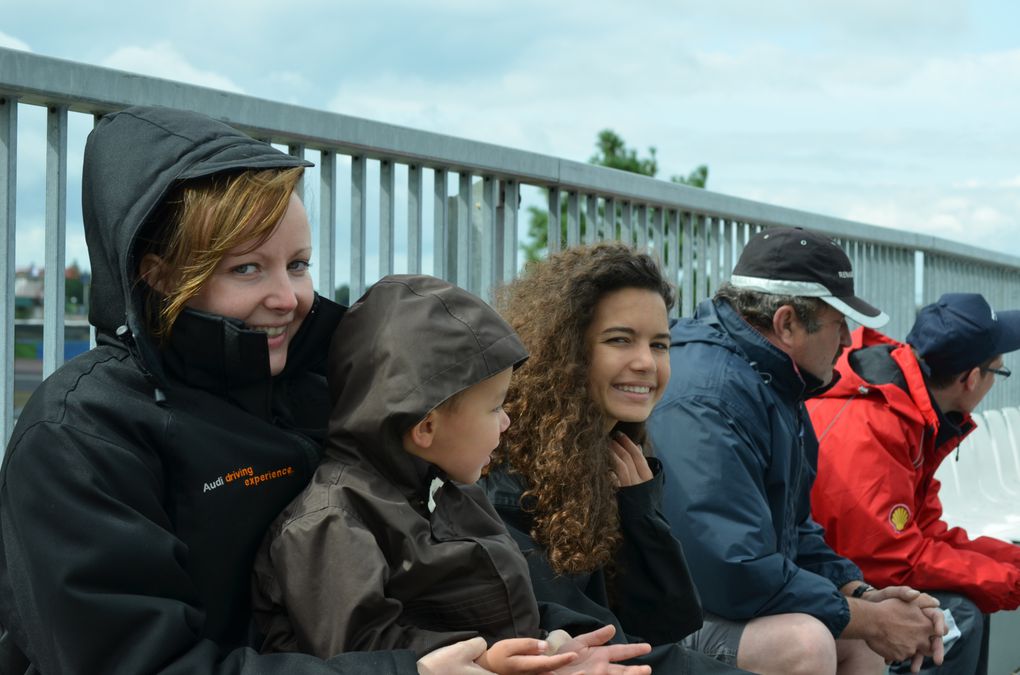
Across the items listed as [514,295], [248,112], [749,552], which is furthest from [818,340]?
[248,112]

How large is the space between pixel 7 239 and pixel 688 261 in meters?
3.55

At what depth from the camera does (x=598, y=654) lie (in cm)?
223

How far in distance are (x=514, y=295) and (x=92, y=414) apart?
1527mm

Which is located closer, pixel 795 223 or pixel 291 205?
pixel 291 205

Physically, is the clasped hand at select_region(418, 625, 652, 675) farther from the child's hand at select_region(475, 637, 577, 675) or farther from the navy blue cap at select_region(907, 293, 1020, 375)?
the navy blue cap at select_region(907, 293, 1020, 375)

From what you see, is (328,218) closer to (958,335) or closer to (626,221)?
(626,221)

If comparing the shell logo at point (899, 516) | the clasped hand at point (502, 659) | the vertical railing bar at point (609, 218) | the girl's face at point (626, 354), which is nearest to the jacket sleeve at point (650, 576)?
the girl's face at point (626, 354)

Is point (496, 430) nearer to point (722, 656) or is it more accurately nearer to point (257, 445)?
point (257, 445)

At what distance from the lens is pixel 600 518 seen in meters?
2.84

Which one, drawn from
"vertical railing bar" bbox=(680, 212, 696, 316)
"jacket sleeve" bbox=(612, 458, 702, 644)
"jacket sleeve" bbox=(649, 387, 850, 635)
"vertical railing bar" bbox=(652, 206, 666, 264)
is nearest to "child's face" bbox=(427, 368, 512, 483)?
"jacket sleeve" bbox=(612, 458, 702, 644)

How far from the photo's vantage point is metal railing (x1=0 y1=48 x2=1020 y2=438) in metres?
2.83

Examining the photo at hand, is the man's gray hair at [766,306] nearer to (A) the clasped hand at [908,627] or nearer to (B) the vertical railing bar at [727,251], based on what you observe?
(A) the clasped hand at [908,627]

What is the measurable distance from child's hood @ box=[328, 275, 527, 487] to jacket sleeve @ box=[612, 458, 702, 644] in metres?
0.81

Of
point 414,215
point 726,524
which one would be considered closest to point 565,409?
point 726,524
